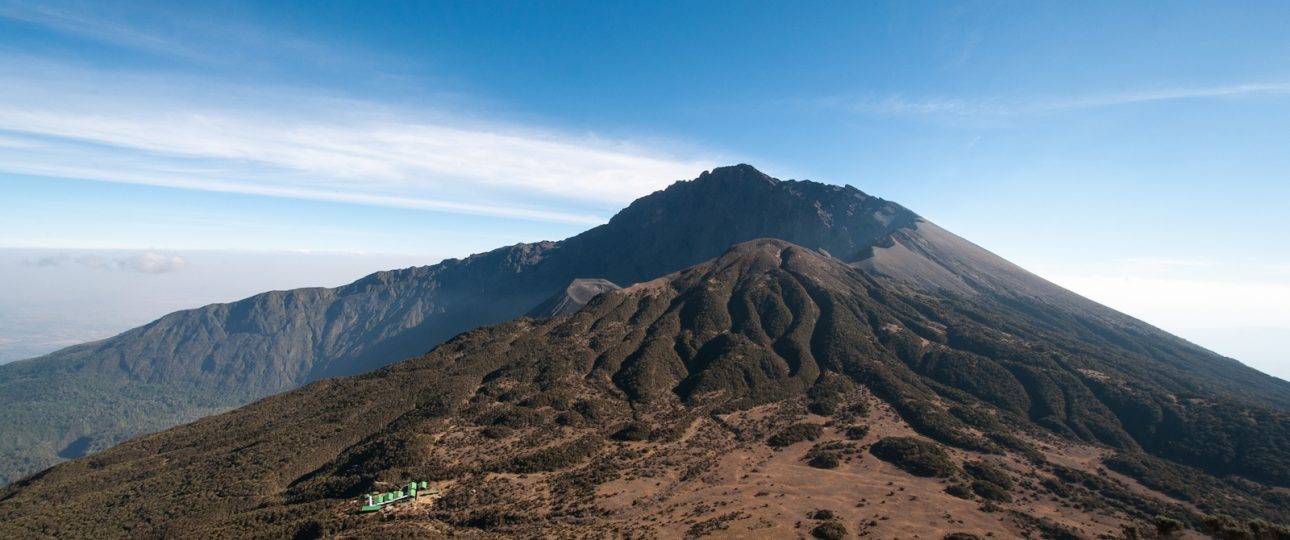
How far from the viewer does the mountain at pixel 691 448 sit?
79812 mm

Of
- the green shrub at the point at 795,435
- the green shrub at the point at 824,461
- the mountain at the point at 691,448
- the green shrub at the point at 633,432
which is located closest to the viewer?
the mountain at the point at 691,448

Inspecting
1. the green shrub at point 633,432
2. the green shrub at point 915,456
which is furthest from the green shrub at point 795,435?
the green shrub at point 633,432

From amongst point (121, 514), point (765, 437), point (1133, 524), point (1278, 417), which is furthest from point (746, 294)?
point (121, 514)

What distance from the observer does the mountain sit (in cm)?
7981

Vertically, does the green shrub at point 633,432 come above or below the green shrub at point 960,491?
below

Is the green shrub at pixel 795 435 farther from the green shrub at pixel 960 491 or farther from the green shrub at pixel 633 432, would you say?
the green shrub at pixel 960 491

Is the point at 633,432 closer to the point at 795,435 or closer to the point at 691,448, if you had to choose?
the point at 691,448

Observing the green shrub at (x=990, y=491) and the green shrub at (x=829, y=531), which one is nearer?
the green shrub at (x=829, y=531)

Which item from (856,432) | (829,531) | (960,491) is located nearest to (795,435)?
(856,432)

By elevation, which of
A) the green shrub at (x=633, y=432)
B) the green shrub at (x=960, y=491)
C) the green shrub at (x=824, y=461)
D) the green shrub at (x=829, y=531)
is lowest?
the green shrub at (x=633, y=432)

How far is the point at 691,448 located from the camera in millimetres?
107125

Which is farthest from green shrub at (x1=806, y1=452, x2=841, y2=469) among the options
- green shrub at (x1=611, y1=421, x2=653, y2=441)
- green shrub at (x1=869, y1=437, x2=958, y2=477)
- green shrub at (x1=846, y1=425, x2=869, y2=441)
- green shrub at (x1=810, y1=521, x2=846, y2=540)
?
green shrub at (x1=611, y1=421, x2=653, y2=441)

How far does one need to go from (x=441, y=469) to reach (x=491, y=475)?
30.8ft

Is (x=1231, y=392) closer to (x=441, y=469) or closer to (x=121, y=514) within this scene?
(x=441, y=469)
